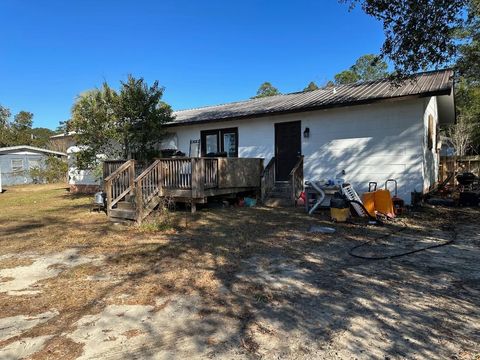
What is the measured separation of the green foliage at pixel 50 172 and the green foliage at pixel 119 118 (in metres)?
14.4

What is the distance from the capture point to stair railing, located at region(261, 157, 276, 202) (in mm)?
11250

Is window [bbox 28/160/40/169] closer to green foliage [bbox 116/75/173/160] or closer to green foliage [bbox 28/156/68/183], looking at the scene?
green foliage [bbox 28/156/68/183]

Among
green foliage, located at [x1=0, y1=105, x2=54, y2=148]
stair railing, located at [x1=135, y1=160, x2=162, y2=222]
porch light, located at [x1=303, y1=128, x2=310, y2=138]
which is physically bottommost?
stair railing, located at [x1=135, y1=160, x2=162, y2=222]

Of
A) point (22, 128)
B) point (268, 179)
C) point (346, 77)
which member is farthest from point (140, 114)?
point (22, 128)

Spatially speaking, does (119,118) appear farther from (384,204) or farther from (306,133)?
(384,204)

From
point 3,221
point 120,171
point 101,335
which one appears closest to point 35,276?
point 101,335

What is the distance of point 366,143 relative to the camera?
1025cm

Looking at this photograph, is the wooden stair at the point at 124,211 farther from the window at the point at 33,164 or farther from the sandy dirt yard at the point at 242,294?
the window at the point at 33,164

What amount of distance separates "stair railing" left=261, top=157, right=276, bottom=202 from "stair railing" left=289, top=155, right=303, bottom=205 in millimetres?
898

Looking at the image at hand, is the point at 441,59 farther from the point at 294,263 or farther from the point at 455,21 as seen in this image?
the point at 294,263

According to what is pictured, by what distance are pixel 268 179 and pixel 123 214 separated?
191 inches

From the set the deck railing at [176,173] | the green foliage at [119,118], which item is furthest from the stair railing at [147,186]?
the green foliage at [119,118]

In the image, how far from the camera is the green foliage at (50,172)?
990 inches

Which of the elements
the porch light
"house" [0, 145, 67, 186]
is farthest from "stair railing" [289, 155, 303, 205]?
"house" [0, 145, 67, 186]
